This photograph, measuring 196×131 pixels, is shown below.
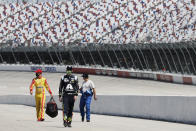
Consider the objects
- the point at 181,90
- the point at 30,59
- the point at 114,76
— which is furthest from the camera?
the point at 30,59

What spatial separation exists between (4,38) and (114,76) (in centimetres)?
2109

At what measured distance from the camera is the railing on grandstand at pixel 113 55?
30859 mm

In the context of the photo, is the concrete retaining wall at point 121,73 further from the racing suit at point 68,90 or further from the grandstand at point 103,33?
the racing suit at point 68,90

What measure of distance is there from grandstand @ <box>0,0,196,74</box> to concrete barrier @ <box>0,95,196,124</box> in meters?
15.4

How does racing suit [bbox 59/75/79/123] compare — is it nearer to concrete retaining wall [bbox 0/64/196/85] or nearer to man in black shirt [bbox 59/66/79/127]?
man in black shirt [bbox 59/66/79/127]

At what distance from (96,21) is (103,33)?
10.8ft

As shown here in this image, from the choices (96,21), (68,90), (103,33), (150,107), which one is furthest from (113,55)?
(68,90)

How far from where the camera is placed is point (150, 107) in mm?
13422

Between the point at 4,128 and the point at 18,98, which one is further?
the point at 18,98

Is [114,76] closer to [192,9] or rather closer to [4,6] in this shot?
[192,9]

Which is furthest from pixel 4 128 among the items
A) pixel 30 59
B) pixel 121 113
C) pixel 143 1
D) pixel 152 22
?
pixel 143 1

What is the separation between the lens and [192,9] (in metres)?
47.2

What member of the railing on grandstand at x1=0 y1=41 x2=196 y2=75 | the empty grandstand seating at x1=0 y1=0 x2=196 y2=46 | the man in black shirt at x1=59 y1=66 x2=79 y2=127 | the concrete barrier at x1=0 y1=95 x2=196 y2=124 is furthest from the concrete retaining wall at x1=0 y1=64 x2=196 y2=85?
the man in black shirt at x1=59 y1=66 x2=79 y2=127

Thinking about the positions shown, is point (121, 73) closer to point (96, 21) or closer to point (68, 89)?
point (96, 21)
